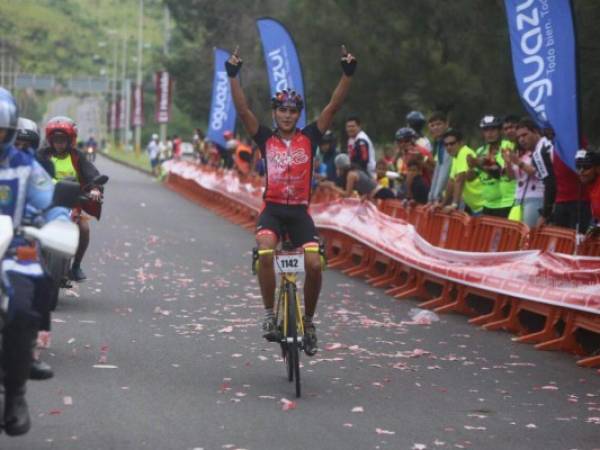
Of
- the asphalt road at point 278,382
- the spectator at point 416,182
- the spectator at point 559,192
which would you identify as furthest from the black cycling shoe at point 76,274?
the spectator at point 416,182

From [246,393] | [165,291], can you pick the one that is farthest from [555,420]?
[165,291]

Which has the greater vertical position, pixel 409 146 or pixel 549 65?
pixel 549 65

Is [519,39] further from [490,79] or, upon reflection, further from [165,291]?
[490,79]

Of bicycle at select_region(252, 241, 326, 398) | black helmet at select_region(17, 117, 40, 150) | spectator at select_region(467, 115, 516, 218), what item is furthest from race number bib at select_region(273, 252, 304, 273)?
spectator at select_region(467, 115, 516, 218)

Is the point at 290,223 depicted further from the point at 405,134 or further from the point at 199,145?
the point at 199,145

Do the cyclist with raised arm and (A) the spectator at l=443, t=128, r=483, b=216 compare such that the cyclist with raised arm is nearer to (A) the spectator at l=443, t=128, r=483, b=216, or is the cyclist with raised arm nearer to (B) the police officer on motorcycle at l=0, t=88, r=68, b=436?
(B) the police officer on motorcycle at l=0, t=88, r=68, b=436

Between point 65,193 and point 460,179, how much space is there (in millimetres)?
9376

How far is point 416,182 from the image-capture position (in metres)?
17.4

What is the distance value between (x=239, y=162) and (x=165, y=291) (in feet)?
55.3

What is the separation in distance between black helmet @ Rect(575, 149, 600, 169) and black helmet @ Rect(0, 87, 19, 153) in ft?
22.3

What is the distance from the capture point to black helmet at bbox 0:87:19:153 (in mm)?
6527

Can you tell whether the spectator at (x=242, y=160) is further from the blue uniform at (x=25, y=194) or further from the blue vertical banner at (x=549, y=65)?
the blue uniform at (x=25, y=194)

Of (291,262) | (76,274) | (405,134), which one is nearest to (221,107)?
(405,134)

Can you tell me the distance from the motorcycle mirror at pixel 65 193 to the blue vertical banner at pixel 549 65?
6908mm
